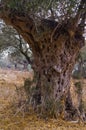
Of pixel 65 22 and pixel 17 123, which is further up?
pixel 65 22

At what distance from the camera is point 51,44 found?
752 centimetres

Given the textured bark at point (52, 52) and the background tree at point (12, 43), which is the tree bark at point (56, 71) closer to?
the textured bark at point (52, 52)

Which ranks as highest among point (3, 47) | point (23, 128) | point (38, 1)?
point (3, 47)

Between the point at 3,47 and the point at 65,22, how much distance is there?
7.08 m

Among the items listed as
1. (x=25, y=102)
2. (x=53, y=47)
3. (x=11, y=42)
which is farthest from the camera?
(x=11, y=42)

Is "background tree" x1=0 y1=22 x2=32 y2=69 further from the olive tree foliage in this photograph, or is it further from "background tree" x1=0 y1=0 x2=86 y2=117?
"background tree" x1=0 y1=0 x2=86 y2=117

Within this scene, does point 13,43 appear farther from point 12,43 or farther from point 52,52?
point 52,52

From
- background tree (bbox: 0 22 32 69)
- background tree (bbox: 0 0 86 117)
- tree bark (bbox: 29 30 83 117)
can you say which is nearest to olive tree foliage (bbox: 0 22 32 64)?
background tree (bbox: 0 22 32 69)

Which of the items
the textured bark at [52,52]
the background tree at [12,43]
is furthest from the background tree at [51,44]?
the background tree at [12,43]

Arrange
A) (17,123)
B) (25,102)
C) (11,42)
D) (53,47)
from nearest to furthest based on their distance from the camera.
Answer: (17,123) → (53,47) → (25,102) → (11,42)

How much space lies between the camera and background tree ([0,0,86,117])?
7.04 metres

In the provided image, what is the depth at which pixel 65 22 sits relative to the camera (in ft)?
23.8

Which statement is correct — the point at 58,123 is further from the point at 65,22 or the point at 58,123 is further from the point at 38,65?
the point at 65,22

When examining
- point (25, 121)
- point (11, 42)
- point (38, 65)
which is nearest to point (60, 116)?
point (25, 121)
